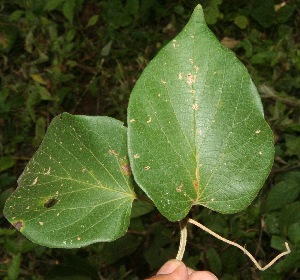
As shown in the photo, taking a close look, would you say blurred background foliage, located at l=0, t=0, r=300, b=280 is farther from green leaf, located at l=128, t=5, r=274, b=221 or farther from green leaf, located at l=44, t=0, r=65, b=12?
green leaf, located at l=128, t=5, r=274, b=221

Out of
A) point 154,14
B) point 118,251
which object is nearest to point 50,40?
point 154,14

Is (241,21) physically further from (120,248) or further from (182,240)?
(182,240)

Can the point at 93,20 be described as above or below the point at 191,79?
below

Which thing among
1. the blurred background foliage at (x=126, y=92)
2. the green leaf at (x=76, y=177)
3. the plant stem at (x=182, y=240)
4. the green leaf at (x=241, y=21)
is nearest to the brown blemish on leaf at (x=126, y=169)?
the green leaf at (x=76, y=177)

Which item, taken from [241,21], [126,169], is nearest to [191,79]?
[126,169]

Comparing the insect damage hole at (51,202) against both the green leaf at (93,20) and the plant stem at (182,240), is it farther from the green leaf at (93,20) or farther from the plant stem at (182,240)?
the green leaf at (93,20)

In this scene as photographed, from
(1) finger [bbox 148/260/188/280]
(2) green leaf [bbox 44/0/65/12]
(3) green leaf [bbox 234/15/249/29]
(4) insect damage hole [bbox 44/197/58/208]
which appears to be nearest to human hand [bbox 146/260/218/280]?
(1) finger [bbox 148/260/188/280]

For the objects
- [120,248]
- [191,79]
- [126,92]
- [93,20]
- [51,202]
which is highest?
[191,79]
